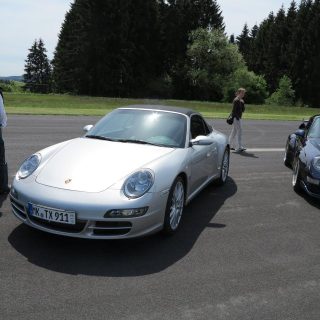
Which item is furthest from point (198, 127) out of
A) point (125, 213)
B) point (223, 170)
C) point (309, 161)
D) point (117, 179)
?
point (125, 213)

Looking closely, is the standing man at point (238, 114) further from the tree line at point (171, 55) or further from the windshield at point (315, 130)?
the tree line at point (171, 55)

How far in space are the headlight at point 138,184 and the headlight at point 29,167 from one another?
1125mm

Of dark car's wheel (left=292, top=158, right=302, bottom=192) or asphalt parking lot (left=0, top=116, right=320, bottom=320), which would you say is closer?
asphalt parking lot (left=0, top=116, right=320, bottom=320)

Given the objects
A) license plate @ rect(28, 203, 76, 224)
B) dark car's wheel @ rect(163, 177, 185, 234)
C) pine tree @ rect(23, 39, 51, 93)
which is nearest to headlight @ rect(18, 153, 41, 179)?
license plate @ rect(28, 203, 76, 224)

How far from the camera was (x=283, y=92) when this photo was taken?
6744 centimetres

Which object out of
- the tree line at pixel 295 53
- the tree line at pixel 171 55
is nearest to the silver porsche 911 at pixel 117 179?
the tree line at pixel 171 55

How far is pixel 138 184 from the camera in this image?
188 inches

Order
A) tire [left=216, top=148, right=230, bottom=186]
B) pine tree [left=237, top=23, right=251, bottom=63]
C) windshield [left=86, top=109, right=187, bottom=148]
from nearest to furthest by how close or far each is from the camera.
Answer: windshield [left=86, top=109, right=187, bottom=148]
tire [left=216, top=148, right=230, bottom=186]
pine tree [left=237, top=23, right=251, bottom=63]

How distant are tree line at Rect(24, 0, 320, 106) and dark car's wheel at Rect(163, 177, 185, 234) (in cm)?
5492

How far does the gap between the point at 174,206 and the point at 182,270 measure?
1065mm

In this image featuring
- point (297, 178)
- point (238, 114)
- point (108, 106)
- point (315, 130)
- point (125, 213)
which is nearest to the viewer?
point (125, 213)

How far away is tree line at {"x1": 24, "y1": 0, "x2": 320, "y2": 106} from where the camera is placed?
199 ft

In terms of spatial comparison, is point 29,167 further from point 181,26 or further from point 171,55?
point 181,26

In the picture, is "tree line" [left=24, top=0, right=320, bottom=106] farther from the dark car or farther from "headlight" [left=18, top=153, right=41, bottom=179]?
"headlight" [left=18, top=153, right=41, bottom=179]
